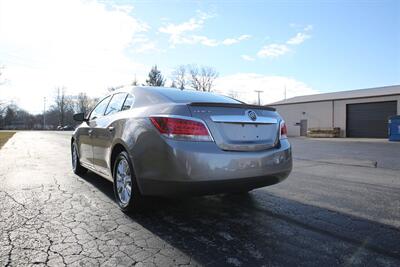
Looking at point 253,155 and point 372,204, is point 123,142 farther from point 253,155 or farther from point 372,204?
point 372,204

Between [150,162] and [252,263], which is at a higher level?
[150,162]

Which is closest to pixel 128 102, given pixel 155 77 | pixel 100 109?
pixel 100 109

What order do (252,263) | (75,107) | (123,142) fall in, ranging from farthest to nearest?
(75,107), (123,142), (252,263)

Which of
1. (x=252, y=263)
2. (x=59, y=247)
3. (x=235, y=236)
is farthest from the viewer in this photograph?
(x=235, y=236)

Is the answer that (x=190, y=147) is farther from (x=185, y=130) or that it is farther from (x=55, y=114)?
(x=55, y=114)

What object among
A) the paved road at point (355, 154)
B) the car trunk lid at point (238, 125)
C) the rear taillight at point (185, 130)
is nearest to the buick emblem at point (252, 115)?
the car trunk lid at point (238, 125)

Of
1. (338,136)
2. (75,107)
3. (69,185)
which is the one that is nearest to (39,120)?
(75,107)

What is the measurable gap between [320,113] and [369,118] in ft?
20.1

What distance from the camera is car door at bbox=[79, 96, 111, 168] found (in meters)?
5.50

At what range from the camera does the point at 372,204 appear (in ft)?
15.1

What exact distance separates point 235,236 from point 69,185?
3603mm

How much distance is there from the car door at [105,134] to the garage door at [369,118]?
35.6 metres

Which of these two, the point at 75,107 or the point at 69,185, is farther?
the point at 75,107

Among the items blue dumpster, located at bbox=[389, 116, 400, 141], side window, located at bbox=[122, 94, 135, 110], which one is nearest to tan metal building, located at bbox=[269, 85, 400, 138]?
blue dumpster, located at bbox=[389, 116, 400, 141]
